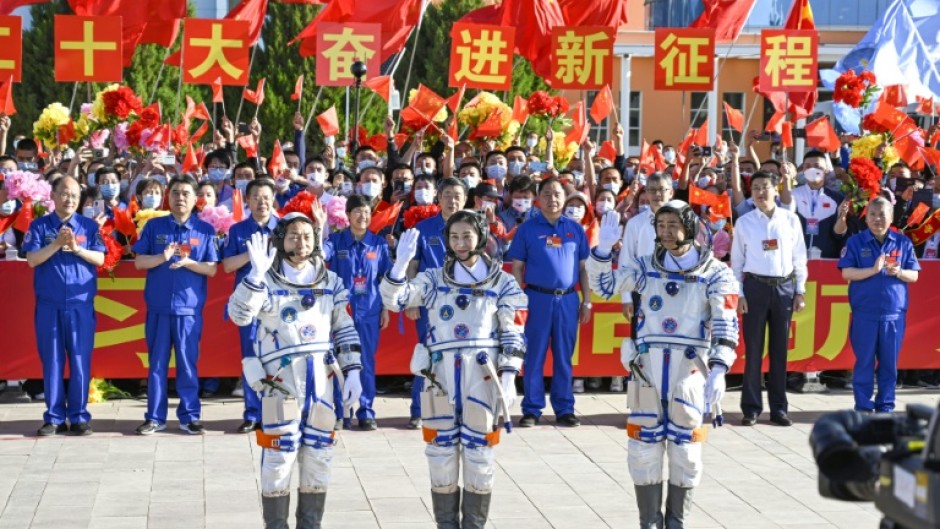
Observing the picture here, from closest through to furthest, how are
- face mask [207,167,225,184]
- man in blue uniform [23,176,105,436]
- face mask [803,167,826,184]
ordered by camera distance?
man in blue uniform [23,176,105,436], face mask [803,167,826,184], face mask [207,167,225,184]

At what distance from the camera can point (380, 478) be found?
9.51m

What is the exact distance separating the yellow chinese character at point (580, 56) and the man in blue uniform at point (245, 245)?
5504 millimetres

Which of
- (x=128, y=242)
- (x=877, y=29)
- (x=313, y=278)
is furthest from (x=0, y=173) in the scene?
(x=877, y=29)

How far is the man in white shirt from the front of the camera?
37.0 feet

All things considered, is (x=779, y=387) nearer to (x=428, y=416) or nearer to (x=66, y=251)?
(x=428, y=416)

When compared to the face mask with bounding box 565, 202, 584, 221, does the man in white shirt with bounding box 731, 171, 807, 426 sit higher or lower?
lower

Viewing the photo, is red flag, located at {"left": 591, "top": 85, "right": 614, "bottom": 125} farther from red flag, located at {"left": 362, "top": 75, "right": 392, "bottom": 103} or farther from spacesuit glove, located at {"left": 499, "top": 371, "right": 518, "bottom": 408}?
spacesuit glove, located at {"left": 499, "top": 371, "right": 518, "bottom": 408}

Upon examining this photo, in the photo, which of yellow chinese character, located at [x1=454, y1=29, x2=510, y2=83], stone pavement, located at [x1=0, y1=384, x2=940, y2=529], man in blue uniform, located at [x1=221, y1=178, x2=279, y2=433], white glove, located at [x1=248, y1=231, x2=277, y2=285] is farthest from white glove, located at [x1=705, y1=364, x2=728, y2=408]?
yellow chinese character, located at [x1=454, y1=29, x2=510, y2=83]

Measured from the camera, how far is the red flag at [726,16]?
18609 millimetres

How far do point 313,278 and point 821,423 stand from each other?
3.87 meters

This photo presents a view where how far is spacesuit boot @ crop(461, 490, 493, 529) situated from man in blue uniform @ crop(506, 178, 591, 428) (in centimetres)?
354

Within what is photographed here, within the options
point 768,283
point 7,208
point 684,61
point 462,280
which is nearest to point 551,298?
point 768,283

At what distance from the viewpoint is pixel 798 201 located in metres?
13.6

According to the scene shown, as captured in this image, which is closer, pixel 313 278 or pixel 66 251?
pixel 313 278
